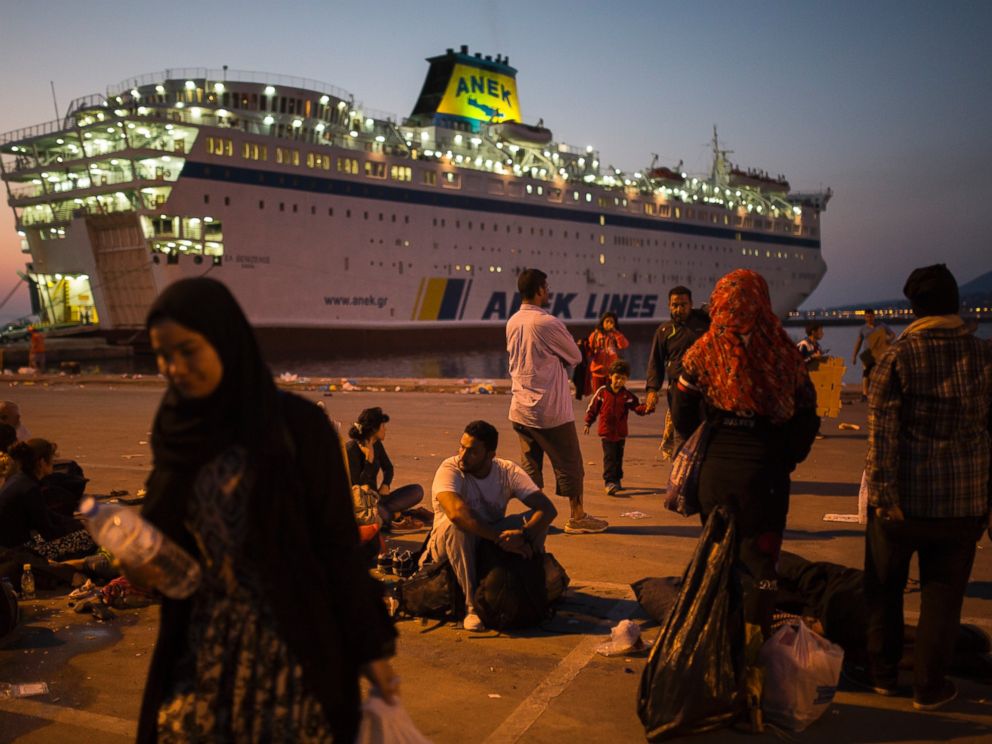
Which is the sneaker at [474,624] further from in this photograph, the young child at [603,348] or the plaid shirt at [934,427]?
the young child at [603,348]

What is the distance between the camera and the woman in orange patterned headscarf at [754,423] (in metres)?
3.24

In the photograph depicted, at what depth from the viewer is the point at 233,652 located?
187 cm

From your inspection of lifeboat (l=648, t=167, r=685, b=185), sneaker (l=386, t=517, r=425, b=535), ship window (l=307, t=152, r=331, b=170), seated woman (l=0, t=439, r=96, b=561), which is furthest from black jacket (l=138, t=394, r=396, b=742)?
lifeboat (l=648, t=167, r=685, b=185)

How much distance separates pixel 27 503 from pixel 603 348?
550cm

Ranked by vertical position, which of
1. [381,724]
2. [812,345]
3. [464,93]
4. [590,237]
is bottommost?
[381,724]

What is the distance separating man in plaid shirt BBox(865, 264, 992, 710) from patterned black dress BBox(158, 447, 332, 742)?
232cm

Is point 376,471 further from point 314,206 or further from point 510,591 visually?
point 314,206

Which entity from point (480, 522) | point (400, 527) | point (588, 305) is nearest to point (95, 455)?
point (400, 527)

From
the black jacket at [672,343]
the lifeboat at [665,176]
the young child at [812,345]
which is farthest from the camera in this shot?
the lifeboat at [665,176]

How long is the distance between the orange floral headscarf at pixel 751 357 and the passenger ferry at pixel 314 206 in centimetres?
3756

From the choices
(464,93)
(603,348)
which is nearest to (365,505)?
(603,348)

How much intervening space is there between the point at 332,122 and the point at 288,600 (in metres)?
45.9

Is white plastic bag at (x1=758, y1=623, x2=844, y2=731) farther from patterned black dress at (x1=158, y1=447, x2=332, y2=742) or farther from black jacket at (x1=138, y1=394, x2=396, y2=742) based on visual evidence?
patterned black dress at (x1=158, y1=447, x2=332, y2=742)

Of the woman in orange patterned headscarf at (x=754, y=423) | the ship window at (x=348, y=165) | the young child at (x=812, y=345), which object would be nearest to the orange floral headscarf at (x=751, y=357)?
the woman in orange patterned headscarf at (x=754, y=423)
